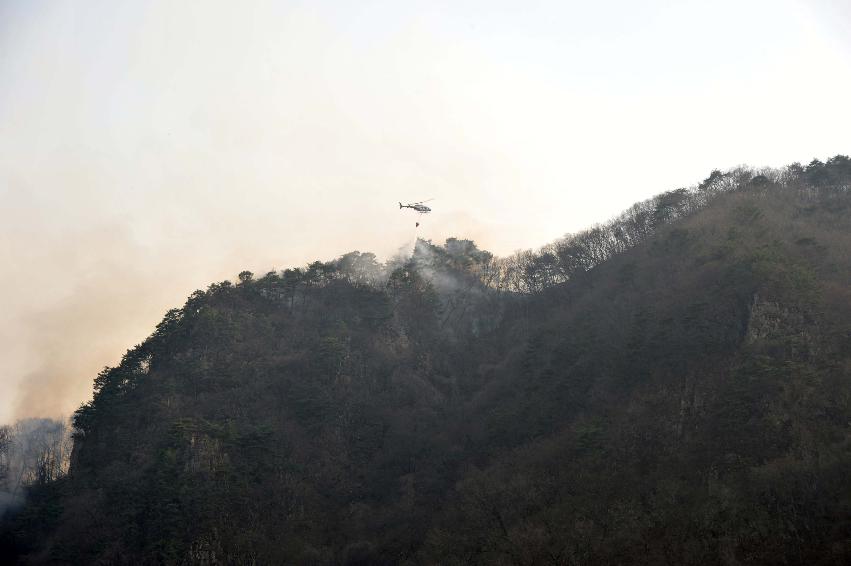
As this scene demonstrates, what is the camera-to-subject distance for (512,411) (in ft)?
220

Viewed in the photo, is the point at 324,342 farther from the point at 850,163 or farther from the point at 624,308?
the point at 850,163

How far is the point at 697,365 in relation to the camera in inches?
2141

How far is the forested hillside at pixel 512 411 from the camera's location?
42.6m

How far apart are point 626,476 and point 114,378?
66515 millimetres

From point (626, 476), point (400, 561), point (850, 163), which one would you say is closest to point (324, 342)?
point (400, 561)

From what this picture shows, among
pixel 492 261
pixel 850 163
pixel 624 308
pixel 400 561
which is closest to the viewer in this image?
pixel 400 561

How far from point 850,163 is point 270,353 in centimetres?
8193

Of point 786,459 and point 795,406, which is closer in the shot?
point 786,459

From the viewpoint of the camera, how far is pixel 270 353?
8450 centimetres

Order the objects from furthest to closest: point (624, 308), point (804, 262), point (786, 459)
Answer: point (624, 308) < point (804, 262) < point (786, 459)

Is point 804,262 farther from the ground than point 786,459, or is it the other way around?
point 804,262

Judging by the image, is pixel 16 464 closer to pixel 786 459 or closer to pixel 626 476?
pixel 626 476

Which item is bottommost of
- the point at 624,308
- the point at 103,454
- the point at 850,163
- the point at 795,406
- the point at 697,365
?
the point at 103,454

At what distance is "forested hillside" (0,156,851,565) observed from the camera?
140ft
